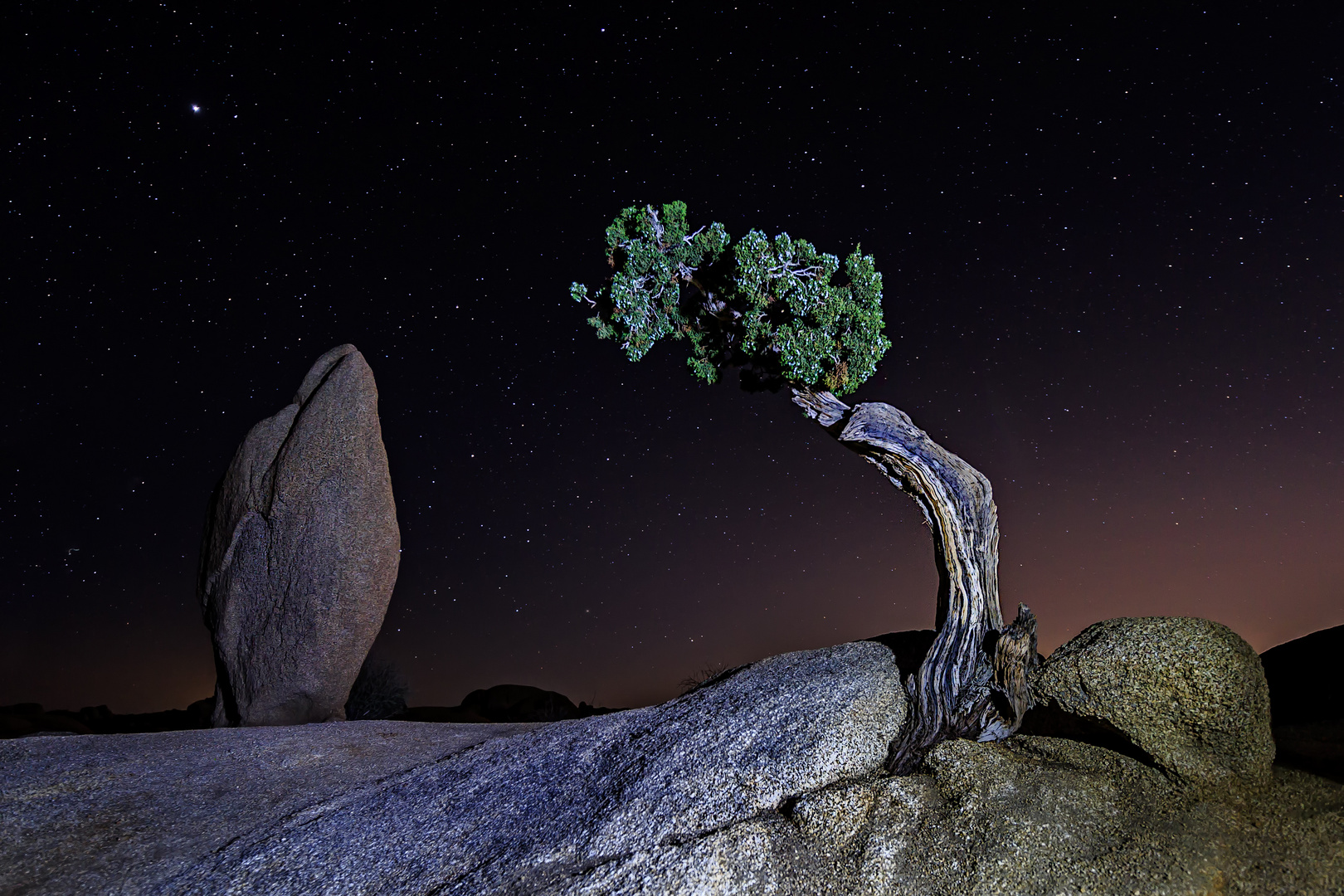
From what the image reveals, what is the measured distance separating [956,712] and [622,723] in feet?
14.3

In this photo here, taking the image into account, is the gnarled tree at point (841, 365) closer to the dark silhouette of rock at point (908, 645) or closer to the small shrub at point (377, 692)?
the dark silhouette of rock at point (908, 645)

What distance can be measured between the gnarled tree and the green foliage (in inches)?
0.7

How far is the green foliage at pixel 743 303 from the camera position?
376 inches

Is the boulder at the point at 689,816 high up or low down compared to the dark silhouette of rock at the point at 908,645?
down

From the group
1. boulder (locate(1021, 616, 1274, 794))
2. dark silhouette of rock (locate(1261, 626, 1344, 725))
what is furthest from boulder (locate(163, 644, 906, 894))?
dark silhouette of rock (locate(1261, 626, 1344, 725))

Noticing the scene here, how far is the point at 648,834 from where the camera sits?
6.64 meters

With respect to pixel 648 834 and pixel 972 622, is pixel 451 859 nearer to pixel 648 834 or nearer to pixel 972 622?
pixel 648 834

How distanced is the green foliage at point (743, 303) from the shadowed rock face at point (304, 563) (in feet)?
19.8

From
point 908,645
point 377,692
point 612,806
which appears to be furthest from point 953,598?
point 377,692

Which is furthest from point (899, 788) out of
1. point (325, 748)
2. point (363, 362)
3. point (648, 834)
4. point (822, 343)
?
point (363, 362)

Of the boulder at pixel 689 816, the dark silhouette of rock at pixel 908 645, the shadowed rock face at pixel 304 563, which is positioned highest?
the shadowed rock face at pixel 304 563

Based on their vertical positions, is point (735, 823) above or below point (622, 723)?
below

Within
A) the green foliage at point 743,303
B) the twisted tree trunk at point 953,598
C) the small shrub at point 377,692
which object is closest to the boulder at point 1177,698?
the twisted tree trunk at point 953,598

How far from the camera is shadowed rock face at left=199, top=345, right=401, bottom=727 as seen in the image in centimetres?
1296
